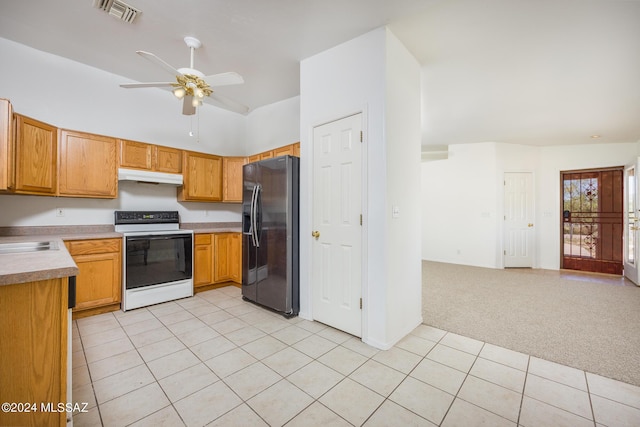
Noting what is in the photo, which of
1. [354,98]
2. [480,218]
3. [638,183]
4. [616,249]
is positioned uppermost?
[354,98]

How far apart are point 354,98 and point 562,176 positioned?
596cm

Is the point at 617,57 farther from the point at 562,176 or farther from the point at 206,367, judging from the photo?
the point at 206,367

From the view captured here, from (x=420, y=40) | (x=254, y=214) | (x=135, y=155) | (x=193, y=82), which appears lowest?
(x=254, y=214)

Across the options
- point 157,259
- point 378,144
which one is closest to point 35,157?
point 157,259

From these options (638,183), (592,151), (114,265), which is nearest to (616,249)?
(638,183)

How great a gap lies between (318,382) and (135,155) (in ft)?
11.6

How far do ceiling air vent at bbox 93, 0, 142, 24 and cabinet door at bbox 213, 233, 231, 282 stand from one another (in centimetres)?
267

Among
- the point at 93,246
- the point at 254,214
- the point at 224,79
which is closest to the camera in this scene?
the point at 224,79

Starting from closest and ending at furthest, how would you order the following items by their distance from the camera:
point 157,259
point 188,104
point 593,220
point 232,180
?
point 188,104 → point 157,259 → point 232,180 → point 593,220

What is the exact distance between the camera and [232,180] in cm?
446

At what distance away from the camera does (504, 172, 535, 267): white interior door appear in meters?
5.83

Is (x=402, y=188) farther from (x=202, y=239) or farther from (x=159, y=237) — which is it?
(x=159, y=237)

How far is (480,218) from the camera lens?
5.88 m

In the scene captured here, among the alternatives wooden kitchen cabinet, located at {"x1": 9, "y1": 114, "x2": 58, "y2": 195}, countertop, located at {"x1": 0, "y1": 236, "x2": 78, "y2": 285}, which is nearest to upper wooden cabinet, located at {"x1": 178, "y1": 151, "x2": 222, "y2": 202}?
wooden kitchen cabinet, located at {"x1": 9, "y1": 114, "x2": 58, "y2": 195}
